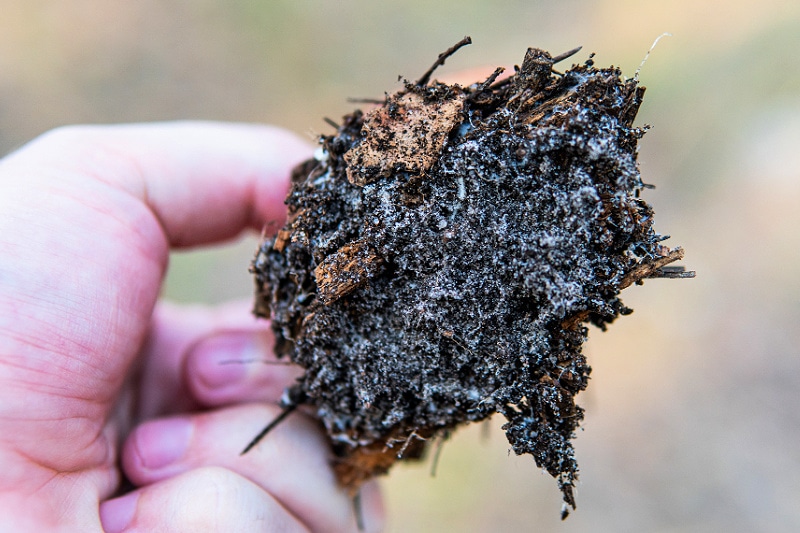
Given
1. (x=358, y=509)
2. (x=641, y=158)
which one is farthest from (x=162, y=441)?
(x=641, y=158)

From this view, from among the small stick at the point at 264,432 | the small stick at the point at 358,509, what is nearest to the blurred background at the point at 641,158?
the small stick at the point at 358,509

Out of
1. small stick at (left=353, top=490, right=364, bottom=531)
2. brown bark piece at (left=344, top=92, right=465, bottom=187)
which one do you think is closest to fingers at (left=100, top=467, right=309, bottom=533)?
small stick at (left=353, top=490, right=364, bottom=531)

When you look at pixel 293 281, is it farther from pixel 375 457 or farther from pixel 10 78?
pixel 10 78

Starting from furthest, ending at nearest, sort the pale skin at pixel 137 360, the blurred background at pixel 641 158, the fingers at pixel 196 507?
1. the blurred background at pixel 641 158
2. the fingers at pixel 196 507
3. the pale skin at pixel 137 360

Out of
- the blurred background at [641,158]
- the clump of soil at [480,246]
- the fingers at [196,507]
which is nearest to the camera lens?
the clump of soil at [480,246]

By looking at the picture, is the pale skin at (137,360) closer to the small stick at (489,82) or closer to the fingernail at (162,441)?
the fingernail at (162,441)

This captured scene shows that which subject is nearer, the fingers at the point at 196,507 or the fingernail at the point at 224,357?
the fingers at the point at 196,507

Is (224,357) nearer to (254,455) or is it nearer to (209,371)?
(209,371)
